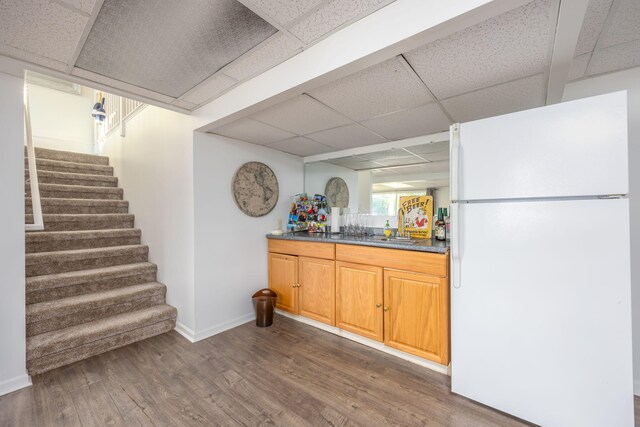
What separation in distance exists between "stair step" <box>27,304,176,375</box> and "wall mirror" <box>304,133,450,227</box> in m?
2.26

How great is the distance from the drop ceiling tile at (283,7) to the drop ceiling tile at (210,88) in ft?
2.44

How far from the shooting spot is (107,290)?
278cm

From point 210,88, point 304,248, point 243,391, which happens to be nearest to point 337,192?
point 304,248

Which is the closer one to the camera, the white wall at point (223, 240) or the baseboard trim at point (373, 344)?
the baseboard trim at point (373, 344)

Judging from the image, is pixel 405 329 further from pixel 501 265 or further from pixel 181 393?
pixel 181 393

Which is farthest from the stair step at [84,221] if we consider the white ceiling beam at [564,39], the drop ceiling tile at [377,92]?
the white ceiling beam at [564,39]

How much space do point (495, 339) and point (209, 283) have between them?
2.42m

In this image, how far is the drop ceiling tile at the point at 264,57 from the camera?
151cm

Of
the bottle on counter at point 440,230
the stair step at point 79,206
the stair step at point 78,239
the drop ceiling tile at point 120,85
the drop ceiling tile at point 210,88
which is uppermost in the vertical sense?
the drop ceiling tile at point 210,88

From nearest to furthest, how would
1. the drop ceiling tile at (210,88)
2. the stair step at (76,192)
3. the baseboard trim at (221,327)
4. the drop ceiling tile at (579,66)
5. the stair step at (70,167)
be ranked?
the drop ceiling tile at (579,66), the drop ceiling tile at (210,88), the baseboard trim at (221,327), the stair step at (76,192), the stair step at (70,167)

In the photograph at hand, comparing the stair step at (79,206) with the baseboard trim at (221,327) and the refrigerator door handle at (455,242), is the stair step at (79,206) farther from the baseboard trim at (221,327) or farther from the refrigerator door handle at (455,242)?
the refrigerator door handle at (455,242)

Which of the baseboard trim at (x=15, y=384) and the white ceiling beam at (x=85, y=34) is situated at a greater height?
the white ceiling beam at (x=85, y=34)

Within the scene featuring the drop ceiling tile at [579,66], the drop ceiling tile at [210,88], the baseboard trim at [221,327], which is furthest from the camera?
the baseboard trim at [221,327]

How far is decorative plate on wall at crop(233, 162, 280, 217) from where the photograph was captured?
9.64ft
